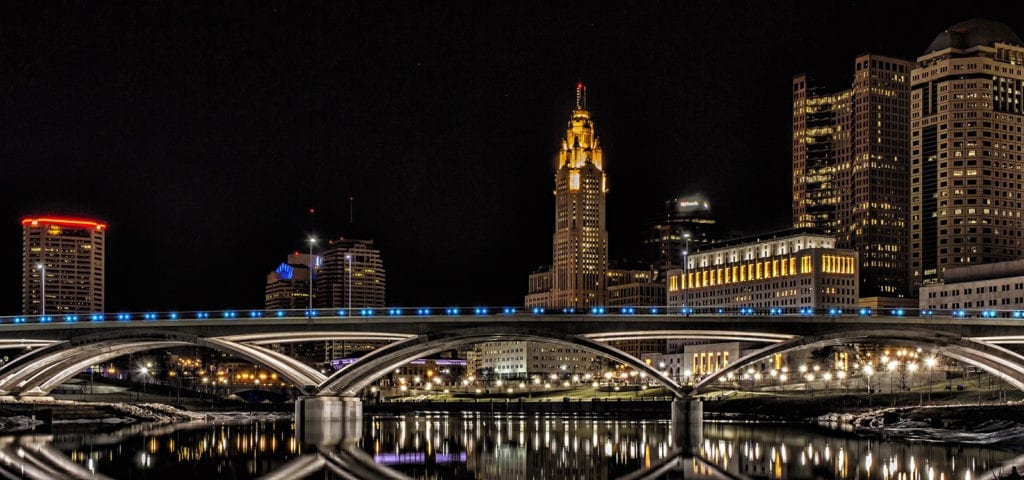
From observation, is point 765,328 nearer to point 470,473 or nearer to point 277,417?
point 470,473

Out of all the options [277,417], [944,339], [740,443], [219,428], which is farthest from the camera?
[277,417]

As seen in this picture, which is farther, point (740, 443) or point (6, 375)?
point (6, 375)

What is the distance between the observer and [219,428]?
134m

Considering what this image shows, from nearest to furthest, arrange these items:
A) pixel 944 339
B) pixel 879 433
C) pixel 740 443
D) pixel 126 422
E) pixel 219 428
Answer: pixel 740 443 → pixel 879 433 → pixel 944 339 → pixel 219 428 → pixel 126 422

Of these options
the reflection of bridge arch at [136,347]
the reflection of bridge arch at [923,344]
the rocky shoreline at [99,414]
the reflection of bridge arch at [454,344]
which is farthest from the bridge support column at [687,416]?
the rocky shoreline at [99,414]

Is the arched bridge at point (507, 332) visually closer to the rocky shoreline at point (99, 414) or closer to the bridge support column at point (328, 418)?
the bridge support column at point (328, 418)

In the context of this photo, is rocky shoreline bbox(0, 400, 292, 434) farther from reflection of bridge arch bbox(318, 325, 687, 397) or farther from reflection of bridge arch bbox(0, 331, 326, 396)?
reflection of bridge arch bbox(318, 325, 687, 397)

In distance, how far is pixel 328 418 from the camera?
422ft

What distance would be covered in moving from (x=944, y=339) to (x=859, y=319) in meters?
7.30

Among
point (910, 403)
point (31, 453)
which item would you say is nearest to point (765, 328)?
point (910, 403)

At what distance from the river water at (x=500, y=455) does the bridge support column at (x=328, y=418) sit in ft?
6.59

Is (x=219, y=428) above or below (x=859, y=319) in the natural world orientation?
below

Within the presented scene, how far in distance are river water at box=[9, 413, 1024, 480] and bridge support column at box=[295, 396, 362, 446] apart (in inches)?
79.0

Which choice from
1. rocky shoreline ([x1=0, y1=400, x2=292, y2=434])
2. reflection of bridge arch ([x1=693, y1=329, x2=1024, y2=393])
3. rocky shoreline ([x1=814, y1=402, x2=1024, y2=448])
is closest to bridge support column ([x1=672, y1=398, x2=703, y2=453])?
reflection of bridge arch ([x1=693, y1=329, x2=1024, y2=393])
